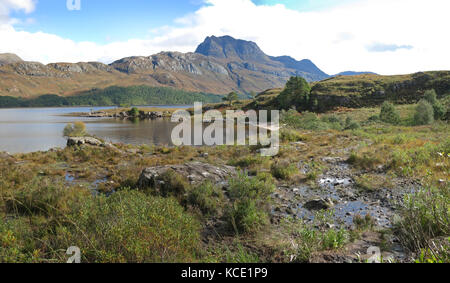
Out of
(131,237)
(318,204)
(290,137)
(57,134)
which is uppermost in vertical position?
(131,237)

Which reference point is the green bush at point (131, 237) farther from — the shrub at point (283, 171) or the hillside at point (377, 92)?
the hillside at point (377, 92)

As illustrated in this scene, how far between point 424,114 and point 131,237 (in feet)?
137

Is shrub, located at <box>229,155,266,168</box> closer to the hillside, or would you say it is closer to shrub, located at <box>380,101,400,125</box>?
shrub, located at <box>380,101,400,125</box>

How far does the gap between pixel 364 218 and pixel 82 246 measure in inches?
269

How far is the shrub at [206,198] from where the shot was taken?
754 cm

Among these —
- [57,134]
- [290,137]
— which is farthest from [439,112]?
[57,134]

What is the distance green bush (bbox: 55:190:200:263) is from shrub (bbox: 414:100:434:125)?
39.8 m

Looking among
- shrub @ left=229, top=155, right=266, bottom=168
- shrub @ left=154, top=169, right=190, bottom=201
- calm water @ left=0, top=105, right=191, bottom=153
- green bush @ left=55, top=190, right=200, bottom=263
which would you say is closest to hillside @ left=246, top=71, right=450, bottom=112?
calm water @ left=0, top=105, right=191, bottom=153

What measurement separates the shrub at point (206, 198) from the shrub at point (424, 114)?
3692cm

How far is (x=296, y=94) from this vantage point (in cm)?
8119

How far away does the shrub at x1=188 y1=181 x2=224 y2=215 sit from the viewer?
24.7 ft

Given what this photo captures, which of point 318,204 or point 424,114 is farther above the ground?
point 424,114

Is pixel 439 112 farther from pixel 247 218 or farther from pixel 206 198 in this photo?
pixel 247 218
